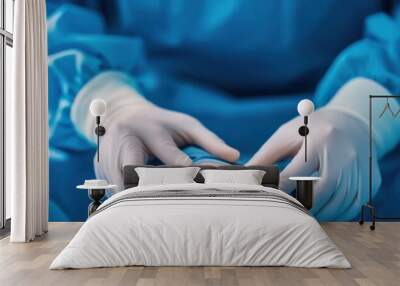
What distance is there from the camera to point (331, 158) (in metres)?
7.94

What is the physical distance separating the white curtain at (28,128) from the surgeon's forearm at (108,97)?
1.00 meters

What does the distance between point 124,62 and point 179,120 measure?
1.07 m

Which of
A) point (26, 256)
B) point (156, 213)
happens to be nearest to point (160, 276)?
point (156, 213)

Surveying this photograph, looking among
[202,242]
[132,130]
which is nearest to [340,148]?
[132,130]

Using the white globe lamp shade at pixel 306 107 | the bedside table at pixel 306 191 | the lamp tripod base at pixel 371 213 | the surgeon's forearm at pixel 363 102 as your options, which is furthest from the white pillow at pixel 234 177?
the surgeon's forearm at pixel 363 102

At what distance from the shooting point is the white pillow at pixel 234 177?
279 inches

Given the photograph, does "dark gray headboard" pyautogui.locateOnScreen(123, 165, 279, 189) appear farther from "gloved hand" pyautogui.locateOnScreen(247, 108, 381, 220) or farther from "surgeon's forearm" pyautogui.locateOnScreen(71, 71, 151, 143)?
"surgeon's forearm" pyautogui.locateOnScreen(71, 71, 151, 143)

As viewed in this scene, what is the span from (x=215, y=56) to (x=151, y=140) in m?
1.41

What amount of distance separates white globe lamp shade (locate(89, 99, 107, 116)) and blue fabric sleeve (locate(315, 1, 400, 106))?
9.21 ft

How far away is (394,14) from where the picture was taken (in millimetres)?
7969

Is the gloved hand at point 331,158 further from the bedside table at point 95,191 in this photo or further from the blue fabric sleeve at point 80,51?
the blue fabric sleeve at point 80,51

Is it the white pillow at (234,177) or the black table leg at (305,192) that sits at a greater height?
the white pillow at (234,177)

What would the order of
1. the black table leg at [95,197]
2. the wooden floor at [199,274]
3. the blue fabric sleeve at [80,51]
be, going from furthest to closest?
the blue fabric sleeve at [80,51]
the black table leg at [95,197]
the wooden floor at [199,274]

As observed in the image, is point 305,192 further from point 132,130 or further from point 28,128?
point 28,128
